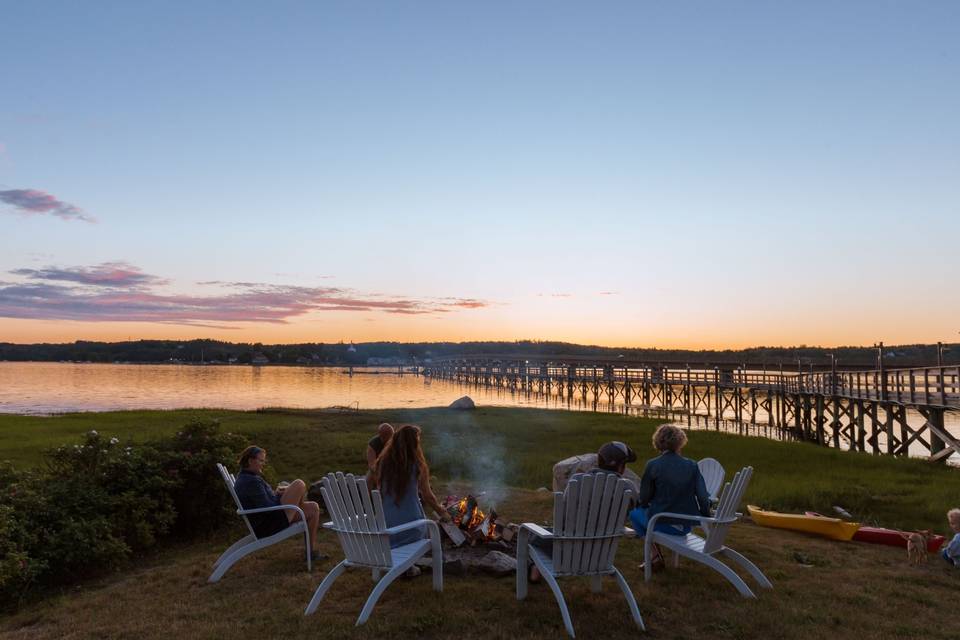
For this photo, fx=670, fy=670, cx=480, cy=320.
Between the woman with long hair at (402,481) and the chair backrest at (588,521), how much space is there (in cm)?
139

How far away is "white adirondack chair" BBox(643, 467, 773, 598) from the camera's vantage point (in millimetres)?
5875

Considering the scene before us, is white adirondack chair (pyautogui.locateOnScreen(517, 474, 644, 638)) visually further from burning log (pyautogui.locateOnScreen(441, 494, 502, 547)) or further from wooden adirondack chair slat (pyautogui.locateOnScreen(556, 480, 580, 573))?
burning log (pyautogui.locateOnScreen(441, 494, 502, 547))

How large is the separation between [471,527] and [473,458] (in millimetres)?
11176

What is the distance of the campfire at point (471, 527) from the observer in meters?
6.89

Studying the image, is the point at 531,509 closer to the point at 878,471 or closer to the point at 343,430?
the point at 878,471

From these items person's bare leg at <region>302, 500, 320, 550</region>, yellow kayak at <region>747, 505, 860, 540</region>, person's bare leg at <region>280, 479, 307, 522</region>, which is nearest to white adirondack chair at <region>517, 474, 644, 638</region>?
person's bare leg at <region>302, 500, 320, 550</region>

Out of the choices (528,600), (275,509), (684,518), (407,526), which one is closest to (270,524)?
(275,509)

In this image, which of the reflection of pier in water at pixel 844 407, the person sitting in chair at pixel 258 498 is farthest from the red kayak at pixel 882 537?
the reflection of pier in water at pixel 844 407

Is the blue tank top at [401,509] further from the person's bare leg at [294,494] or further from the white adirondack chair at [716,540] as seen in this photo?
the white adirondack chair at [716,540]

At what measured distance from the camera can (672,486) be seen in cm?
623

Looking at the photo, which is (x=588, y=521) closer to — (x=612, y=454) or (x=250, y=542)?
(x=612, y=454)

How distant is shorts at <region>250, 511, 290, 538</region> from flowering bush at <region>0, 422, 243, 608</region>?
177cm

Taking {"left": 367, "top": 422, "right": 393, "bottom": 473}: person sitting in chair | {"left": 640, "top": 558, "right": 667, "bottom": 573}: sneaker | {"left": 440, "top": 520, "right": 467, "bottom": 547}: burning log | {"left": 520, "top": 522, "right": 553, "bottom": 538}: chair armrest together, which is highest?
{"left": 367, "top": 422, "right": 393, "bottom": 473}: person sitting in chair

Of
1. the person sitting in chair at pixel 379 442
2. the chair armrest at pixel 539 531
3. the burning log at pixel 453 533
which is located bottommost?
the burning log at pixel 453 533
